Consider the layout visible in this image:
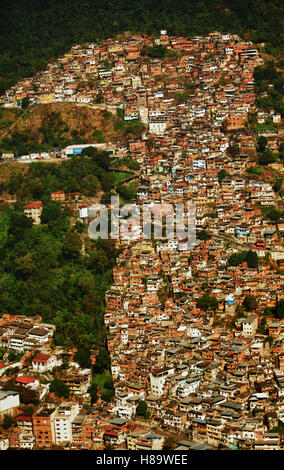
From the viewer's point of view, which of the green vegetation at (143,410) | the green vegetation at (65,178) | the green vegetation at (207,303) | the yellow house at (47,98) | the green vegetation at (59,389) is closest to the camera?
the green vegetation at (143,410)

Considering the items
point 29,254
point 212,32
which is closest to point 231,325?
point 29,254

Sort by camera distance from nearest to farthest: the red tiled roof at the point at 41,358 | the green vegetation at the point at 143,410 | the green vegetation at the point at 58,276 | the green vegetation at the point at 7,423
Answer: the green vegetation at the point at 143,410 → the green vegetation at the point at 7,423 → the red tiled roof at the point at 41,358 → the green vegetation at the point at 58,276

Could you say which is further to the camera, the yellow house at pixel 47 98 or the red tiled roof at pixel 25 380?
the yellow house at pixel 47 98

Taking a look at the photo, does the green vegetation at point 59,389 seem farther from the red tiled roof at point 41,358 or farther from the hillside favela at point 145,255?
the red tiled roof at point 41,358

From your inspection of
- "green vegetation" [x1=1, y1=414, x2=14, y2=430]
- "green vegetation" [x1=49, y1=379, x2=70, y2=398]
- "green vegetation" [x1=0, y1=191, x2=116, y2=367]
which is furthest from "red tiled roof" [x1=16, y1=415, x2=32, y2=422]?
"green vegetation" [x1=0, y1=191, x2=116, y2=367]

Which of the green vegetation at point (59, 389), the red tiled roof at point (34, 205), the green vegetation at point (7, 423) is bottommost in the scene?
the green vegetation at point (7, 423)

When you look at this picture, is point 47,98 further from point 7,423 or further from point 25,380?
point 7,423

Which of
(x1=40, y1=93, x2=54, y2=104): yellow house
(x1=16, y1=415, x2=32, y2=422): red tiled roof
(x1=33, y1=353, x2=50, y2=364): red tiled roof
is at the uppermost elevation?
(x1=40, y1=93, x2=54, y2=104): yellow house

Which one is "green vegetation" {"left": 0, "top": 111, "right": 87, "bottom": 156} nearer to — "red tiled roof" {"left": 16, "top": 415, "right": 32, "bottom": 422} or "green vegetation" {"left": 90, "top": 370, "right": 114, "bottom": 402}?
"green vegetation" {"left": 90, "top": 370, "right": 114, "bottom": 402}

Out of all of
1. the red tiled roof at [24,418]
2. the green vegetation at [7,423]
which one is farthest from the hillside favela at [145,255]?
the red tiled roof at [24,418]

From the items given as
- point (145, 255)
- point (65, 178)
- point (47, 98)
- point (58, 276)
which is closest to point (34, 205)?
point (65, 178)
